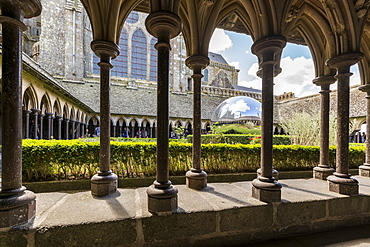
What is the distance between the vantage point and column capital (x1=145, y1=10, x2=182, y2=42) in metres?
2.21

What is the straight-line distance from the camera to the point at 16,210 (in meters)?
1.79

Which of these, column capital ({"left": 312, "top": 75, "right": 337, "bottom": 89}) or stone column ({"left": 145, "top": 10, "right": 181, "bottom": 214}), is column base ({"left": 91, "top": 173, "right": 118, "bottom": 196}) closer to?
stone column ({"left": 145, "top": 10, "right": 181, "bottom": 214})

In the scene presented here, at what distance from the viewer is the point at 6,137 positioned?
1866 millimetres

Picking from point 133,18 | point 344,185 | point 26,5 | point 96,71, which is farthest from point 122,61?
point 344,185

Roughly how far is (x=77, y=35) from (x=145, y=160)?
68.6 ft

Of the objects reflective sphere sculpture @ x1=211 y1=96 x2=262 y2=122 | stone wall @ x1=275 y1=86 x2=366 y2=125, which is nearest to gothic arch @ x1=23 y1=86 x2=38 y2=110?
reflective sphere sculpture @ x1=211 y1=96 x2=262 y2=122

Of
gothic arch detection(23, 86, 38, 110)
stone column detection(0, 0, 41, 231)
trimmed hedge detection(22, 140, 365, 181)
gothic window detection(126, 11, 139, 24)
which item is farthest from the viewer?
gothic window detection(126, 11, 139, 24)

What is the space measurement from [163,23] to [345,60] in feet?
9.44

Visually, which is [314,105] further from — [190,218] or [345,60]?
[190,218]

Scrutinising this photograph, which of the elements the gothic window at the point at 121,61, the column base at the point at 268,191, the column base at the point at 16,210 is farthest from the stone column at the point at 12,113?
the gothic window at the point at 121,61

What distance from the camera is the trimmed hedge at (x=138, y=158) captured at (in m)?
4.60

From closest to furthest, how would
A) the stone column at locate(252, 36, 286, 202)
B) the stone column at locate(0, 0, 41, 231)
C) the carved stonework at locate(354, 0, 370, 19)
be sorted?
the stone column at locate(0, 0, 41, 231), the stone column at locate(252, 36, 286, 202), the carved stonework at locate(354, 0, 370, 19)

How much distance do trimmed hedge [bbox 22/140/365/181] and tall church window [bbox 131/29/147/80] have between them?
1903cm

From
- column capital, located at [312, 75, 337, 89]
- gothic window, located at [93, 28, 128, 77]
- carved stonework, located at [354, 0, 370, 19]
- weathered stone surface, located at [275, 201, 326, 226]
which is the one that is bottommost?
weathered stone surface, located at [275, 201, 326, 226]
